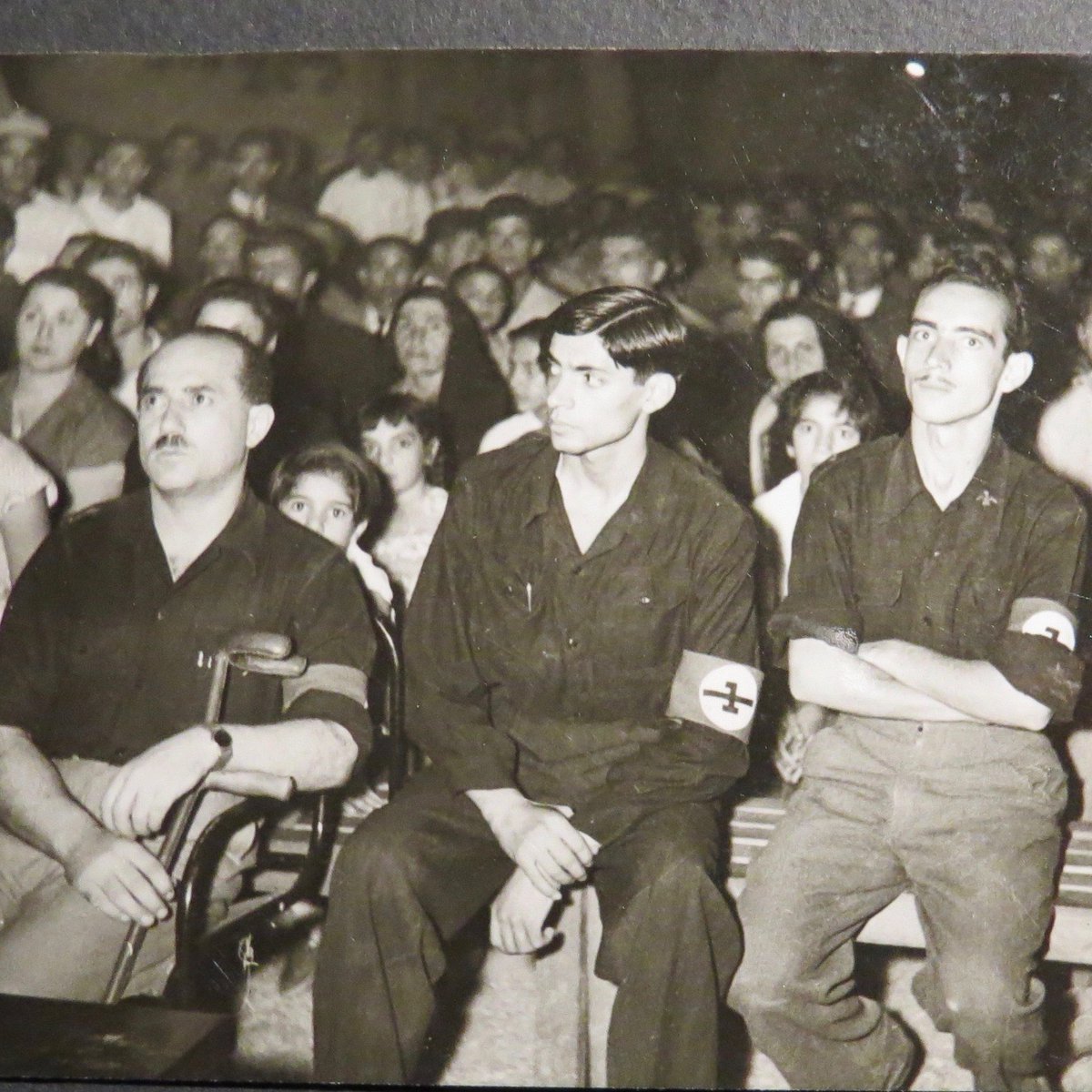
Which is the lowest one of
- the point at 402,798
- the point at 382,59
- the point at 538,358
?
the point at 402,798

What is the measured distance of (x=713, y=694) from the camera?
5.17 feet

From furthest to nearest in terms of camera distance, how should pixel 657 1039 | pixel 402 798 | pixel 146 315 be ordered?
pixel 146 315
pixel 402 798
pixel 657 1039

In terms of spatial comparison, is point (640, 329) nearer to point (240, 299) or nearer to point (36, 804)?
point (240, 299)

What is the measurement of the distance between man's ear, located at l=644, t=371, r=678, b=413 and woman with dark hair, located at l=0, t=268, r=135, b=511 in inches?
29.8

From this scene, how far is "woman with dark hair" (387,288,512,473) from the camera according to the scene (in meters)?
1.67

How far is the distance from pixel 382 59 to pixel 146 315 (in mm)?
504

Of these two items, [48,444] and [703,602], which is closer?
[703,602]

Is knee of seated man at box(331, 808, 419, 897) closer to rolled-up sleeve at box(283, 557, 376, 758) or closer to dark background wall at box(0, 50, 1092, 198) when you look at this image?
rolled-up sleeve at box(283, 557, 376, 758)

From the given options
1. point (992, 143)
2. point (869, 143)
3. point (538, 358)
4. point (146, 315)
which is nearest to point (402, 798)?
point (538, 358)

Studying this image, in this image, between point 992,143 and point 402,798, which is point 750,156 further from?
point 402,798

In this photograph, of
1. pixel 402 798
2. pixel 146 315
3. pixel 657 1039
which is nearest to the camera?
pixel 657 1039

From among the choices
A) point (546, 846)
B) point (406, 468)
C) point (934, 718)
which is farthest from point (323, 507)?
point (934, 718)

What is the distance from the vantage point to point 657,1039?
4.95ft

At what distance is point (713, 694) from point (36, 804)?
0.97m
